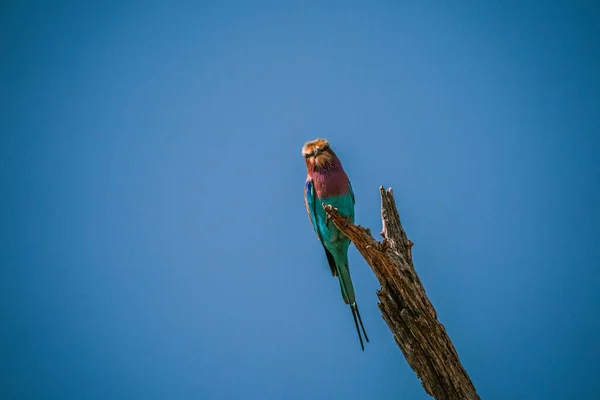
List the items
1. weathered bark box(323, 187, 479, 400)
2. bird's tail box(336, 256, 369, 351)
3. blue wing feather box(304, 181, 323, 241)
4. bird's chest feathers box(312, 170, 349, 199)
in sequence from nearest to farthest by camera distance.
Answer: weathered bark box(323, 187, 479, 400) → bird's tail box(336, 256, 369, 351) → bird's chest feathers box(312, 170, 349, 199) → blue wing feather box(304, 181, 323, 241)

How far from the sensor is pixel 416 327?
3117mm

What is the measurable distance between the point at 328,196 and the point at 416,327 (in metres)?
2.39

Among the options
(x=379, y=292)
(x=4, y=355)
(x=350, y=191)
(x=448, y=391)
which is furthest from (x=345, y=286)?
(x=4, y=355)

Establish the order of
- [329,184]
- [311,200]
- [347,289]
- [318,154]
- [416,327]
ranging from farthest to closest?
[311,200] → [318,154] → [329,184] → [347,289] → [416,327]

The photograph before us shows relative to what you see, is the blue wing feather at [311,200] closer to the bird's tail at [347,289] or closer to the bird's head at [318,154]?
the bird's head at [318,154]

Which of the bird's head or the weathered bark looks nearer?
the weathered bark

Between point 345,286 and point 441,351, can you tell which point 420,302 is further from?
point 345,286

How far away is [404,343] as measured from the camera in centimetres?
317

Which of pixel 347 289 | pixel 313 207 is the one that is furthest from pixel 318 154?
pixel 347 289

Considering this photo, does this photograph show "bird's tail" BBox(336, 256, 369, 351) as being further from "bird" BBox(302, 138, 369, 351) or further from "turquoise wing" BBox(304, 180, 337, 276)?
"turquoise wing" BBox(304, 180, 337, 276)

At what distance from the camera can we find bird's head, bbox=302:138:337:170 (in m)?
5.28

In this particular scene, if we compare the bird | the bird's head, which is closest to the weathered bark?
the bird

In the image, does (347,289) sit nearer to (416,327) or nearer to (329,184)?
(329,184)

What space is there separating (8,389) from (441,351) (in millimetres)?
18469
